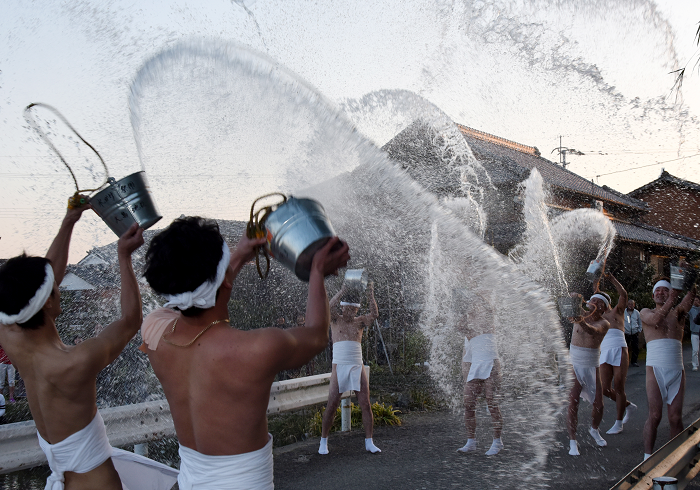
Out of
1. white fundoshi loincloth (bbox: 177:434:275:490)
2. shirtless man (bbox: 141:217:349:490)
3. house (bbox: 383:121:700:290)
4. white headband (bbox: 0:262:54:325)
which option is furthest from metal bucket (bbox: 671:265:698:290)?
white headband (bbox: 0:262:54:325)

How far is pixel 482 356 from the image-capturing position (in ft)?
17.3

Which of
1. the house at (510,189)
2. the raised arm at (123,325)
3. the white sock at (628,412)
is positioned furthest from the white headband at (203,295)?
the white sock at (628,412)

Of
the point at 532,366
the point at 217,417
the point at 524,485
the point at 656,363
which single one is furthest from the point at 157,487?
the point at 656,363

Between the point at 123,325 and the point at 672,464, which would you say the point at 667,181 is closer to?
the point at 672,464

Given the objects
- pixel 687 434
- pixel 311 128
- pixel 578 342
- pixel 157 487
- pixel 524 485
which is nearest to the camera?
pixel 157 487

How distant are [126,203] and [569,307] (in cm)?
507

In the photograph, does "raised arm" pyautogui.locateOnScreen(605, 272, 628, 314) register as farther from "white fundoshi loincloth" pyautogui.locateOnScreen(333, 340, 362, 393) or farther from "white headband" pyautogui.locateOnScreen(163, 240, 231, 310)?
"white headband" pyautogui.locateOnScreen(163, 240, 231, 310)

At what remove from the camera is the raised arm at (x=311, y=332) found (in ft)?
5.46

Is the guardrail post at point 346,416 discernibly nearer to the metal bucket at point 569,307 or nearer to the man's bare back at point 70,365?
the metal bucket at point 569,307

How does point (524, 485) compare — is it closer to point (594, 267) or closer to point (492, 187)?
point (594, 267)

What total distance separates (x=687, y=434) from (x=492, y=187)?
926 cm

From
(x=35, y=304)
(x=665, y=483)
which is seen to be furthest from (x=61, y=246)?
(x=665, y=483)

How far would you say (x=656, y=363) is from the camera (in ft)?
17.4

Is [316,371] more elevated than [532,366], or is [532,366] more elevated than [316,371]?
[532,366]
